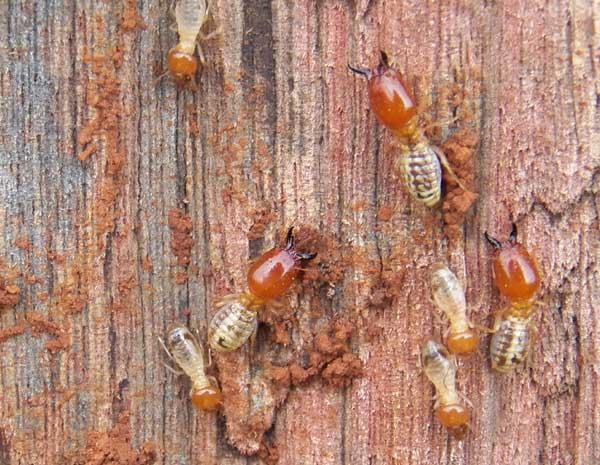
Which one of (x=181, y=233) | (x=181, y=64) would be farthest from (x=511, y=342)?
(x=181, y=64)

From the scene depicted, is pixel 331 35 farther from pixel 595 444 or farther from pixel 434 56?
pixel 595 444

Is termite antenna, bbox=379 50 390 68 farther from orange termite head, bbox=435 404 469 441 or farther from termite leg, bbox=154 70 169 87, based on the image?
orange termite head, bbox=435 404 469 441

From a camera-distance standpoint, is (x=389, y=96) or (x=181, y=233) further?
(x=181, y=233)

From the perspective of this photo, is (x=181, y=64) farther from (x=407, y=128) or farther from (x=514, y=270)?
(x=514, y=270)

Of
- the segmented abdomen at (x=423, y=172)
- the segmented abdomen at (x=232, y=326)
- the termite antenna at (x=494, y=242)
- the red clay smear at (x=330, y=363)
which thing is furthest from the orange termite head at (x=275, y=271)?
the termite antenna at (x=494, y=242)

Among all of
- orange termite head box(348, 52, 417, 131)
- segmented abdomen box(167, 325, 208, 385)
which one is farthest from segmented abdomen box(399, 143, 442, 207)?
segmented abdomen box(167, 325, 208, 385)

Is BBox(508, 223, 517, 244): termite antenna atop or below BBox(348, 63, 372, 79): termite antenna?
below

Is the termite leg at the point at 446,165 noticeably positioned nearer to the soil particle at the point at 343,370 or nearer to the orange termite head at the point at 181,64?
the soil particle at the point at 343,370
